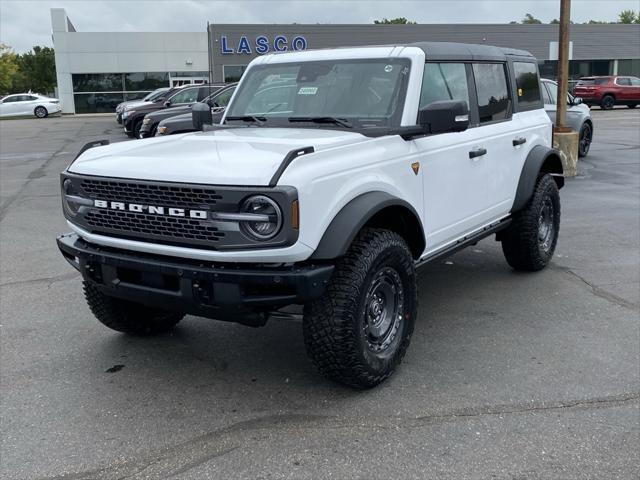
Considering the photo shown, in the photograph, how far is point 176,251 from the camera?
341 centimetres

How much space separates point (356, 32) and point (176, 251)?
42.4m

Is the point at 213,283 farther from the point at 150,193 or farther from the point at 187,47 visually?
the point at 187,47

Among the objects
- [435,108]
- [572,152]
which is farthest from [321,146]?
[572,152]

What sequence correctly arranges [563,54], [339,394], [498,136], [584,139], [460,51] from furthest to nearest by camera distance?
1. [584,139]
2. [563,54]
3. [498,136]
4. [460,51]
5. [339,394]

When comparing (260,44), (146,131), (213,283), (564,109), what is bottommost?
(213,283)

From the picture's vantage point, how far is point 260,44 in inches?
1649

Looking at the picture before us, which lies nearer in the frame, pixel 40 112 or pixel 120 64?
pixel 40 112

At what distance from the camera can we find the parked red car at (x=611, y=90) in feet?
111

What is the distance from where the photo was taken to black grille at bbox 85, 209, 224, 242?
3324 millimetres

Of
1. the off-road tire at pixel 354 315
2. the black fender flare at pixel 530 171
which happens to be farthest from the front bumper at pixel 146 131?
the off-road tire at pixel 354 315

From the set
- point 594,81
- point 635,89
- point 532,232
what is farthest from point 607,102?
point 532,232

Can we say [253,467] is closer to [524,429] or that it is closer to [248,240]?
[248,240]

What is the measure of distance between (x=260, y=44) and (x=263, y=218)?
134 feet

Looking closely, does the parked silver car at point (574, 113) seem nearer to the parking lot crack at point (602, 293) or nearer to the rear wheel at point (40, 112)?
the parking lot crack at point (602, 293)
